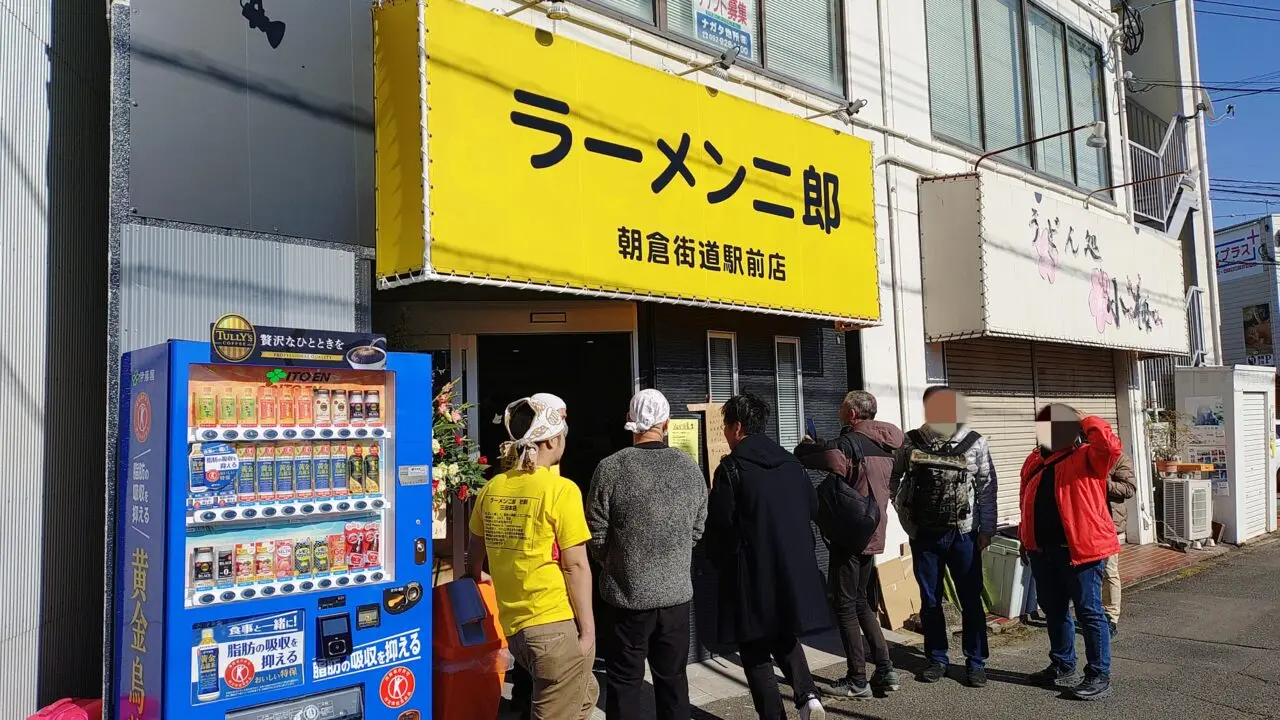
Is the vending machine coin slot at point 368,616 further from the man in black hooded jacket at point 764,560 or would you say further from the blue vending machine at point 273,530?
the man in black hooded jacket at point 764,560

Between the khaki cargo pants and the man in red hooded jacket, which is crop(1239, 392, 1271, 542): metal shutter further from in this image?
the khaki cargo pants

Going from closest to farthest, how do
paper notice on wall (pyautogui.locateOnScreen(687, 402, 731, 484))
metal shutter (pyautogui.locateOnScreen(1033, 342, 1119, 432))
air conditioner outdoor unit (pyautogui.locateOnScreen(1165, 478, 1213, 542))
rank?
paper notice on wall (pyautogui.locateOnScreen(687, 402, 731, 484))
metal shutter (pyautogui.locateOnScreen(1033, 342, 1119, 432))
air conditioner outdoor unit (pyautogui.locateOnScreen(1165, 478, 1213, 542))

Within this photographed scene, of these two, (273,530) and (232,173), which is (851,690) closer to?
(273,530)

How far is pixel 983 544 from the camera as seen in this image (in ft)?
20.3

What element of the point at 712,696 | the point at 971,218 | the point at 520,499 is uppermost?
the point at 971,218

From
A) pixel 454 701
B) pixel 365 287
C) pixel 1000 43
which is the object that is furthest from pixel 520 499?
pixel 1000 43

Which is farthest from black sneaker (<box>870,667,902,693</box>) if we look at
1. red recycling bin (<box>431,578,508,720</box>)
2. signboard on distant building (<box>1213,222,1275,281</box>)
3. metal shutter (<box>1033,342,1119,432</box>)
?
signboard on distant building (<box>1213,222,1275,281</box>)

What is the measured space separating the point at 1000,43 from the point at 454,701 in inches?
409

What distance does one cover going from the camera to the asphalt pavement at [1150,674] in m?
5.74

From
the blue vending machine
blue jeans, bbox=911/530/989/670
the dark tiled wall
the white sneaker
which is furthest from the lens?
the dark tiled wall

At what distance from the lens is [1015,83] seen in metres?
11.5

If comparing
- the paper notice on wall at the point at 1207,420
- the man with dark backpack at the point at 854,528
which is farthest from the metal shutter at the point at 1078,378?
the man with dark backpack at the point at 854,528

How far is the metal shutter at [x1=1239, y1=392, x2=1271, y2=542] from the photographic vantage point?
13.0 meters

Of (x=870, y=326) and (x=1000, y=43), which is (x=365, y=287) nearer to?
(x=870, y=326)
